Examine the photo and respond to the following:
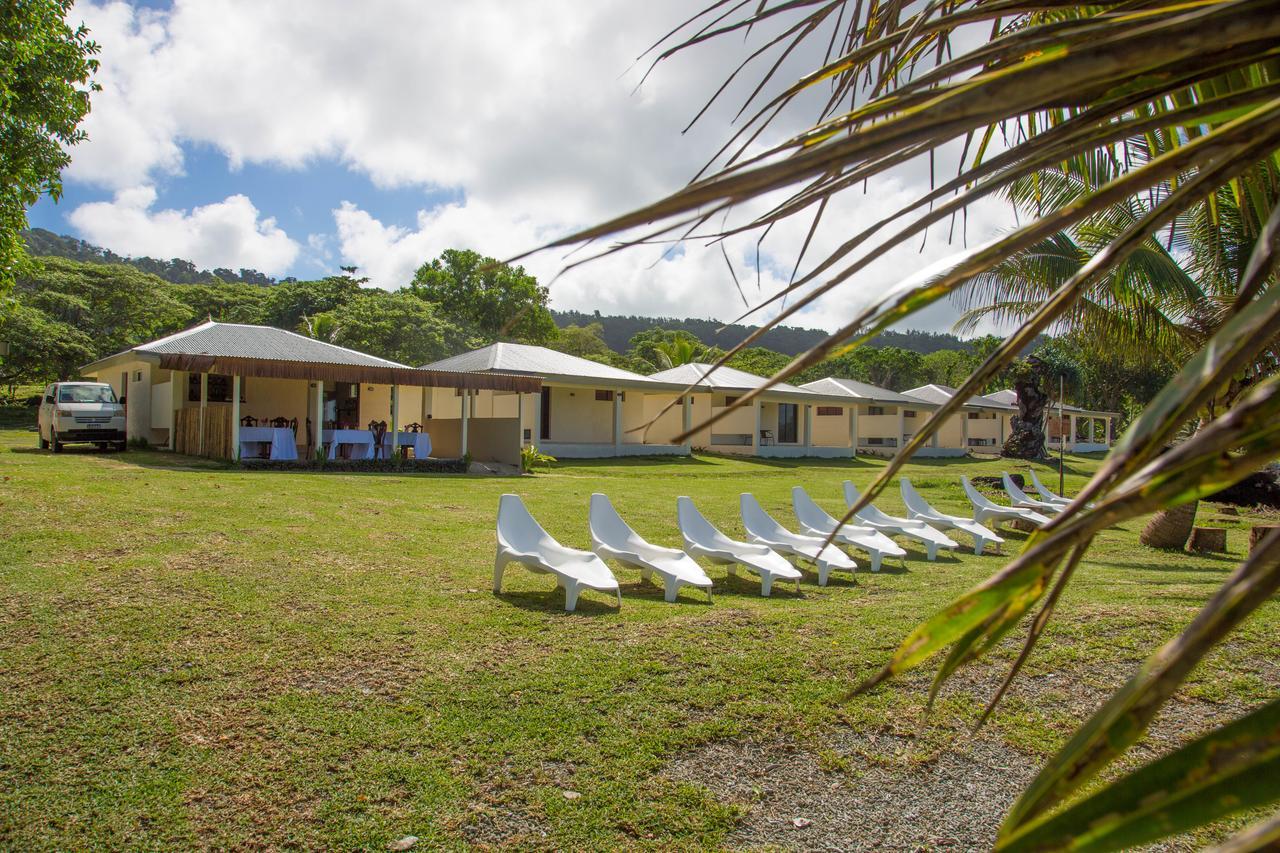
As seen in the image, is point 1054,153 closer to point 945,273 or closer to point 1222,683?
point 945,273

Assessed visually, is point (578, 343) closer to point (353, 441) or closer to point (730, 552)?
point (353, 441)

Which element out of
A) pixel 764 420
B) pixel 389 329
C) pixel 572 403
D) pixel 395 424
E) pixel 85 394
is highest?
pixel 389 329

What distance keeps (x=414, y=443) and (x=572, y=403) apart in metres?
9.81

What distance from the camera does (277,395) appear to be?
24.6 metres

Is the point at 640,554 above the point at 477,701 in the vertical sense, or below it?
above

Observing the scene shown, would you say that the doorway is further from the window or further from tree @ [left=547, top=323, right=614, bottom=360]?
tree @ [left=547, top=323, right=614, bottom=360]

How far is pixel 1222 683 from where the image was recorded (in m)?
5.48

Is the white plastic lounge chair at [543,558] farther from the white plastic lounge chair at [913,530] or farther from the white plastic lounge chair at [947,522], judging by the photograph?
the white plastic lounge chair at [947,522]

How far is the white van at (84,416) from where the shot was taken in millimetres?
18219

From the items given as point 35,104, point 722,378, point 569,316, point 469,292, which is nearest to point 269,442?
point 35,104

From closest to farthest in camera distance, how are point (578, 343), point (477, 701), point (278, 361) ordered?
point (477, 701) < point (278, 361) < point (578, 343)

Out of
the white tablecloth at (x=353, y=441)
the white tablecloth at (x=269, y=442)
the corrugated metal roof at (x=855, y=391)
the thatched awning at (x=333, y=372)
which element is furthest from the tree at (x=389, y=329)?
the white tablecloth at (x=269, y=442)

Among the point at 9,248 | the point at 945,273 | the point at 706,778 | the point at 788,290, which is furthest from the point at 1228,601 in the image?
the point at 9,248

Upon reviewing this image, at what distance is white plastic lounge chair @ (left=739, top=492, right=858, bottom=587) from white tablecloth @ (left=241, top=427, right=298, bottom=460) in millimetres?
11930
